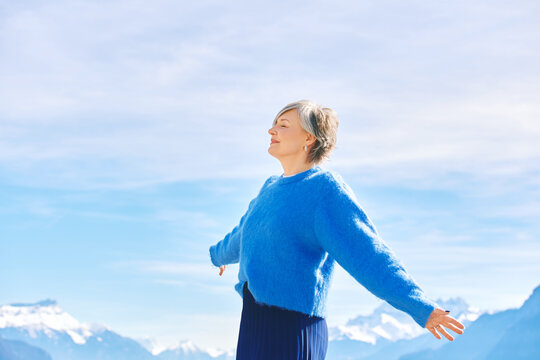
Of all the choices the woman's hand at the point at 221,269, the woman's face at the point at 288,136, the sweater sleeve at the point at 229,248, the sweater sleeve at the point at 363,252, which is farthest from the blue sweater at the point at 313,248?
the woman's hand at the point at 221,269

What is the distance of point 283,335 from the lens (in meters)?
3.24

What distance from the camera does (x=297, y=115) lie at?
11.4 ft

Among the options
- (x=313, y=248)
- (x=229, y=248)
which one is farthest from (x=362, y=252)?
(x=229, y=248)

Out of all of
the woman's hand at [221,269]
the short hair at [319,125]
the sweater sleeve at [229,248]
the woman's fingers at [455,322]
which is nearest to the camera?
the woman's fingers at [455,322]

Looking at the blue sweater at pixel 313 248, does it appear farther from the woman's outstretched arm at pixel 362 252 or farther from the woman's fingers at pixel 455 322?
the woman's fingers at pixel 455 322

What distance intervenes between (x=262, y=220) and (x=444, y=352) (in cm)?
14290

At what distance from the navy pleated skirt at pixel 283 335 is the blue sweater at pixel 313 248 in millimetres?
56

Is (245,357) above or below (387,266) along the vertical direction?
below

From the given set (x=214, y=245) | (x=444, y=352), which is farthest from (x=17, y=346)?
(x=214, y=245)

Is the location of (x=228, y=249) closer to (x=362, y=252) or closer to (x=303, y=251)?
(x=303, y=251)

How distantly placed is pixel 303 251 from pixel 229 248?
3.22 ft

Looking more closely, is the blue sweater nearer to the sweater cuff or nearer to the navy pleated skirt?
the navy pleated skirt

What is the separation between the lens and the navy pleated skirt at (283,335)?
10.6 ft

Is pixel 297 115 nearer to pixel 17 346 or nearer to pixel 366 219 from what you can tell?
pixel 366 219
